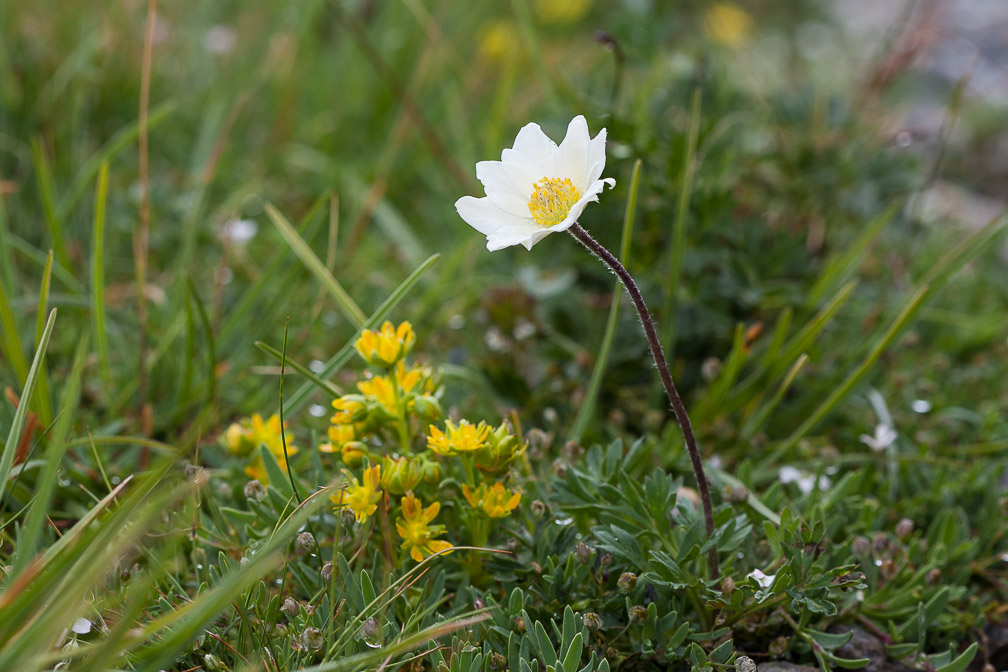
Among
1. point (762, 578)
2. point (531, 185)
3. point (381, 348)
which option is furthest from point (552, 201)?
point (762, 578)

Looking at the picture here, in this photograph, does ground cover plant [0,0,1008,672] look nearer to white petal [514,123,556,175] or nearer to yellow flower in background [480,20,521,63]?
white petal [514,123,556,175]

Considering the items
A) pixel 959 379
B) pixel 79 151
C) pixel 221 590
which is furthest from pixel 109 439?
pixel 959 379

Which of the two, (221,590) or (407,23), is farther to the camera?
(407,23)

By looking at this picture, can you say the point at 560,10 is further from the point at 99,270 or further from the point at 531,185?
the point at 531,185

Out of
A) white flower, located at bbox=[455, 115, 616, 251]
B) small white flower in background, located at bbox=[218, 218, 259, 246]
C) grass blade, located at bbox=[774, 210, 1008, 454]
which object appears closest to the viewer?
white flower, located at bbox=[455, 115, 616, 251]

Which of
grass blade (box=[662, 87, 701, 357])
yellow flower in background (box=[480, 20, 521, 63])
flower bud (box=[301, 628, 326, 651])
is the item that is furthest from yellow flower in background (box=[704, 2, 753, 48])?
flower bud (box=[301, 628, 326, 651])

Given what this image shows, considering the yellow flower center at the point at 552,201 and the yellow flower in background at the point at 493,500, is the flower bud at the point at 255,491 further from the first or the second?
the yellow flower center at the point at 552,201

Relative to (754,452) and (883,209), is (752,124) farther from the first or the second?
(754,452)
